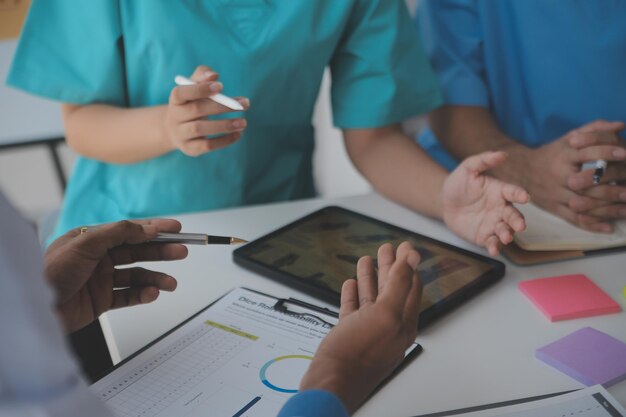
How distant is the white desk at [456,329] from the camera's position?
0.53 meters

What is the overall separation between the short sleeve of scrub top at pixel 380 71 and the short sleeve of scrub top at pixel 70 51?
35 centimetres

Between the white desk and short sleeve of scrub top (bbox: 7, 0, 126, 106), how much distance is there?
257mm

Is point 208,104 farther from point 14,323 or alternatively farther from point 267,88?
point 14,323

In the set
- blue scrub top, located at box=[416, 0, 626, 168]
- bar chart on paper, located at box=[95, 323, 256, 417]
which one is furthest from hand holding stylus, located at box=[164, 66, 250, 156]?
blue scrub top, located at box=[416, 0, 626, 168]

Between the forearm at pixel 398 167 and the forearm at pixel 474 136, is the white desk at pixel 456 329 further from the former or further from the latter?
the forearm at pixel 474 136

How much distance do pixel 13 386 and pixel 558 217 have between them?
745 millimetres

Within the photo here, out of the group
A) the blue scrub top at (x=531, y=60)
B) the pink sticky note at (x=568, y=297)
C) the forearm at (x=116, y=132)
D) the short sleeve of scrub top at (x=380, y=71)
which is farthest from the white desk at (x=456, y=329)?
the blue scrub top at (x=531, y=60)

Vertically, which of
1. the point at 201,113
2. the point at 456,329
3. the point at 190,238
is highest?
the point at 201,113

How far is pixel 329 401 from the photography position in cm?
40

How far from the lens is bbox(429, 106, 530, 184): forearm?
961 millimetres

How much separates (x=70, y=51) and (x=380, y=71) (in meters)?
0.46

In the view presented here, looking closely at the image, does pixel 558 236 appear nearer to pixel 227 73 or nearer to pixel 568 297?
pixel 568 297

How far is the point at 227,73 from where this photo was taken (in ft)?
2.93

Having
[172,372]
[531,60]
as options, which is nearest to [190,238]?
[172,372]
